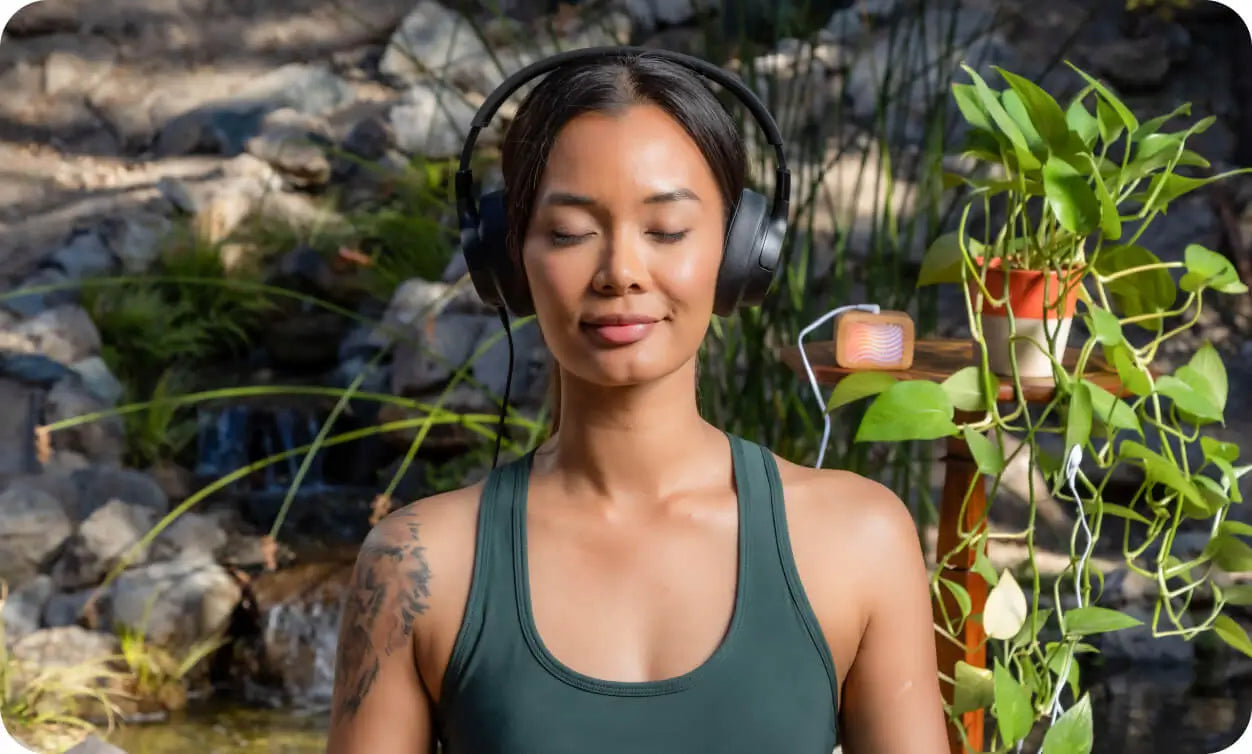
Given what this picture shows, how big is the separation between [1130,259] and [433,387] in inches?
138

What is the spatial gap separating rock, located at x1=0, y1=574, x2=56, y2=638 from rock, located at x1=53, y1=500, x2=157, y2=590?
0.06m

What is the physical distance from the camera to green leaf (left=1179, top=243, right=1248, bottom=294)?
1.72 meters

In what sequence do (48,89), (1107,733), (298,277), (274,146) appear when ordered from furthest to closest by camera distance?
(48,89)
(274,146)
(298,277)
(1107,733)

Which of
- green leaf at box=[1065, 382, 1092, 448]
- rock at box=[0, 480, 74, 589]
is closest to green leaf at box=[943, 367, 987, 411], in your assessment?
green leaf at box=[1065, 382, 1092, 448]

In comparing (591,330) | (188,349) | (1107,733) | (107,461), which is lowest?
(1107,733)

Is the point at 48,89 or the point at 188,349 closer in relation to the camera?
the point at 188,349

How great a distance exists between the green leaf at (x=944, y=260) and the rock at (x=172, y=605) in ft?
8.99

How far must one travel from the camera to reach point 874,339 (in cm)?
199

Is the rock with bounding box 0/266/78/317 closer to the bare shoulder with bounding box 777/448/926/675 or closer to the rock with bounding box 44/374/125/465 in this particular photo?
the rock with bounding box 44/374/125/465

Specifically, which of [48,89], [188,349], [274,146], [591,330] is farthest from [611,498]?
[48,89]

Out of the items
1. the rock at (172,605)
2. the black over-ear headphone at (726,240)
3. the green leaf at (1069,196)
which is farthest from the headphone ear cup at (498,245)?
the rock at (172,605)

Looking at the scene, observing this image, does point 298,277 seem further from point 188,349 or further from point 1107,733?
point 1107,733

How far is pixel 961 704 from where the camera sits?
5.62ft

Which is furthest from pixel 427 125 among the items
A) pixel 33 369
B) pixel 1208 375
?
pixel 1208 375
